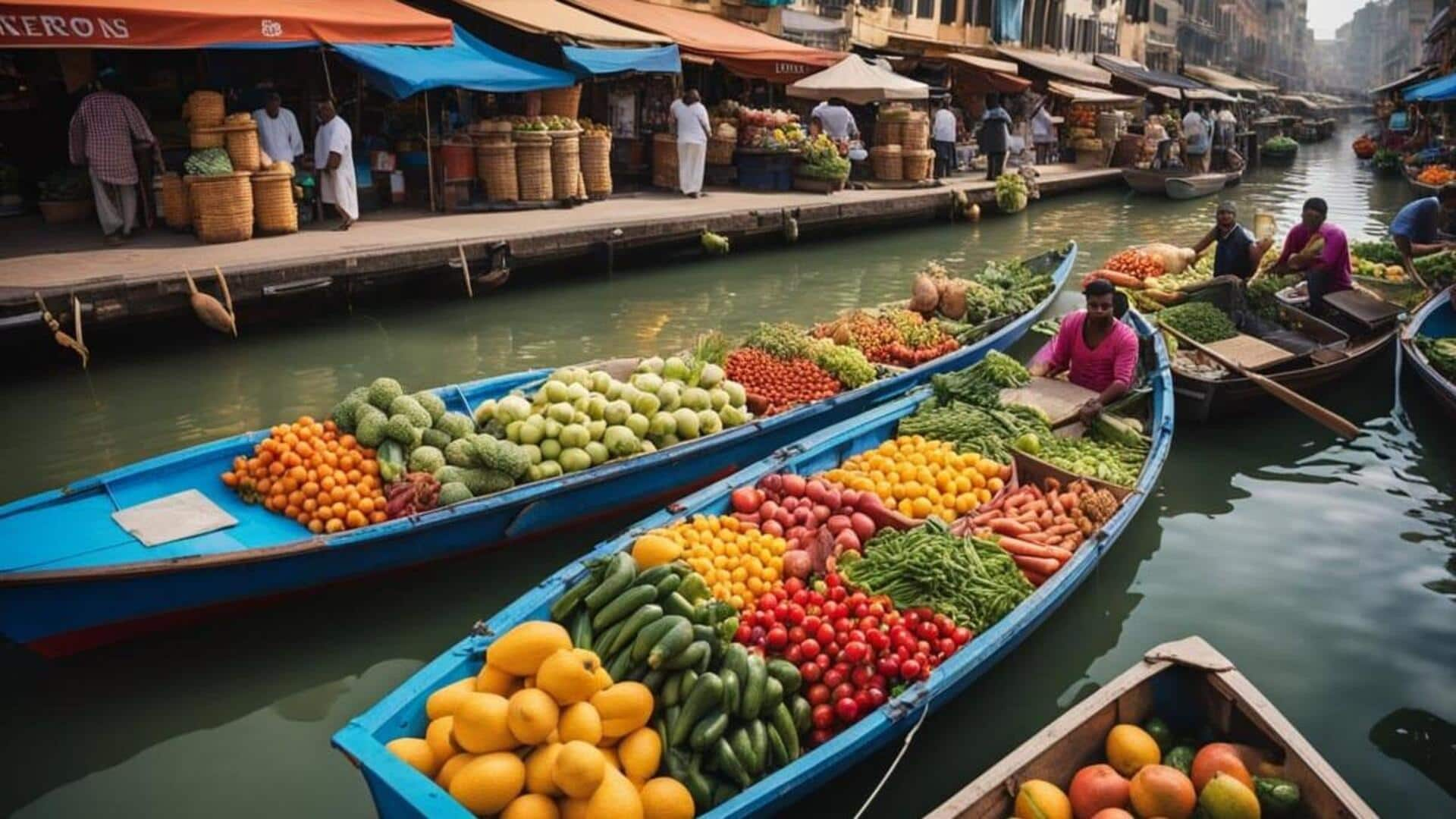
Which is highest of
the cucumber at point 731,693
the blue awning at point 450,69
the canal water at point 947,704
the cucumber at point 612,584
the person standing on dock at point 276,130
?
the blue awning at point 450,69

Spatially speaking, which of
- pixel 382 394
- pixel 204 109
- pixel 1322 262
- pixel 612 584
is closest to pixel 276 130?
pixel 204 109

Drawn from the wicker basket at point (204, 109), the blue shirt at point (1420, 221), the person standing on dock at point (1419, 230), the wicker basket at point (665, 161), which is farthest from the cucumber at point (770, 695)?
the wicker basket at point (665, 161)

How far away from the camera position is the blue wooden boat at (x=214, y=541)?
4824mm

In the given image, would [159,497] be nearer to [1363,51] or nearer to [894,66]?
[894,66]

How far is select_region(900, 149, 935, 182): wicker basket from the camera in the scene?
20.6m

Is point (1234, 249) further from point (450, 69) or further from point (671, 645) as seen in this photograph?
point (450, 69)

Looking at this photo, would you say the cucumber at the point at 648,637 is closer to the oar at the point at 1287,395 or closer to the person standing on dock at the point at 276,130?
the oar at the point at 1287,395

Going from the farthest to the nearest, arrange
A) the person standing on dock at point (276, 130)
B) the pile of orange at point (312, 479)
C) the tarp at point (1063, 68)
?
1. the tarp at point (1063, 68)
2. the person standing on dock at point (276, 130)
3. the pile of orange at point (312, 479)

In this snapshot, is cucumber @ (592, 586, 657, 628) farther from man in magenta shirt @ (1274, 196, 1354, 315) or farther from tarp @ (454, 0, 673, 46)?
tarp @ (454, 0, 673, 46)

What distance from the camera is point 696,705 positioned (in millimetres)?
3727

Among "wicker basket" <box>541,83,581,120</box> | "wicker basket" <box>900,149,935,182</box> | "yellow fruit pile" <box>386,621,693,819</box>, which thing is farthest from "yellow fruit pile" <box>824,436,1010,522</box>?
"wicker basket" <box>900,149,935,182</box>

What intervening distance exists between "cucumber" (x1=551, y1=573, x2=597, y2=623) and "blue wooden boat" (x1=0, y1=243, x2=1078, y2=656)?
5.07 ft

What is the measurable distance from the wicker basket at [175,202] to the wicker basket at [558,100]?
5331mm

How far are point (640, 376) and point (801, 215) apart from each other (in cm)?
1044
